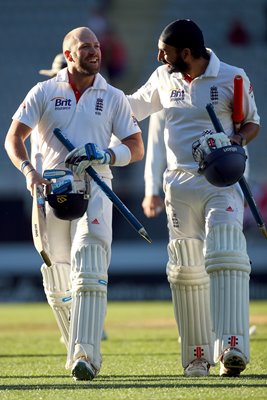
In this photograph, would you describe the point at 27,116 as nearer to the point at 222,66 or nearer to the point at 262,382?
the point at 222,66

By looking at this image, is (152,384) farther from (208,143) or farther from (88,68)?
(88,68)

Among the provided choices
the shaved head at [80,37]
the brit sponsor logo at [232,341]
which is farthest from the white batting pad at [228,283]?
the shaved head at [80,37]

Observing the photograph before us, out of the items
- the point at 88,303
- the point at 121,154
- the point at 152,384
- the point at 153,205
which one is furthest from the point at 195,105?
the point at 152,384

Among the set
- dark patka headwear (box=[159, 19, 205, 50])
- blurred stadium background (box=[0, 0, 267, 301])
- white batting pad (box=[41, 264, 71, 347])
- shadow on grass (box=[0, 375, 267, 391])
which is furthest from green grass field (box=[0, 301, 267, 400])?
blurred stadium background (box=[0, 0, 267, 301])

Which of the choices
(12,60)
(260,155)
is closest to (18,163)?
(260,155)

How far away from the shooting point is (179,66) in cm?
614

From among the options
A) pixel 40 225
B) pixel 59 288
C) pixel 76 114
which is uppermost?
pixel 76 114

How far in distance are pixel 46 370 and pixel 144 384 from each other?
3.90ft

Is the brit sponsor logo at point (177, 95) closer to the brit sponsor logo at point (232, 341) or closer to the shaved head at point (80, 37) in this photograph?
the shaved head at point (80, 37)

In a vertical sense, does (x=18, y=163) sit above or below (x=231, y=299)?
above

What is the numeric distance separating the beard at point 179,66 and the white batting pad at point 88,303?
104cm

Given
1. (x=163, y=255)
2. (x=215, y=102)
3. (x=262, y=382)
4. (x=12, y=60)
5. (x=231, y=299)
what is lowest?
(x=262, y=382)

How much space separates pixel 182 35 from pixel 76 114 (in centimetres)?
69

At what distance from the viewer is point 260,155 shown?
17.4 meters
